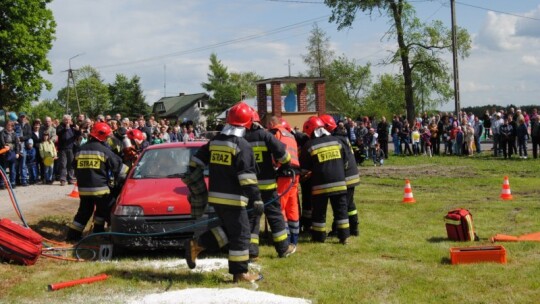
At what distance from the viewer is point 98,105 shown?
10506cm

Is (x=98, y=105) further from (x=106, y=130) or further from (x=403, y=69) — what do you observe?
(x=106, y=130)

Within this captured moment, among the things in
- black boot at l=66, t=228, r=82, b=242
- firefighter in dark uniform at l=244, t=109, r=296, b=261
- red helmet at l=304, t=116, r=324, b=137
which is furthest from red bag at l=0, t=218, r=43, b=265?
red helmet at l=304, t=116, r=324, b=137

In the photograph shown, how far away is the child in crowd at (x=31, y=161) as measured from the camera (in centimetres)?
1606

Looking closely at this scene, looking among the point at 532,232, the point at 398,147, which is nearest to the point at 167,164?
the point at 532,232

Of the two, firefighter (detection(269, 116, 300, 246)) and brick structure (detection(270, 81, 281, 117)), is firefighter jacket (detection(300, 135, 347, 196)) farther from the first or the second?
brick structure (detection(270, 81, 281, 117))

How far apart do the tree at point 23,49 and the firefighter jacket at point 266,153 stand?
100 ft

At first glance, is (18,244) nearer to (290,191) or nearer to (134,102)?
(290,191)

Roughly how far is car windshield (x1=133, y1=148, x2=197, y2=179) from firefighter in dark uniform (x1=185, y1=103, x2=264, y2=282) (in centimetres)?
247

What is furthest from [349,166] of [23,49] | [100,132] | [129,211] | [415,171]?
[23,49]

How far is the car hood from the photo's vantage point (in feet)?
26.8

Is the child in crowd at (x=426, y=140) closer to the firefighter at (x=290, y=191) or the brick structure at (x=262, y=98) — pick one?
the brick structure at (x=262, y=98)

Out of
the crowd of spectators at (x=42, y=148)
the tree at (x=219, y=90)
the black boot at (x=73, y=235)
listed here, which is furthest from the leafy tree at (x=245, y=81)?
the black boot at (x=73, y=235)

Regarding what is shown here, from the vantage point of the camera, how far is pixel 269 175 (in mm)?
7934

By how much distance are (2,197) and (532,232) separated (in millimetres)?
11097
